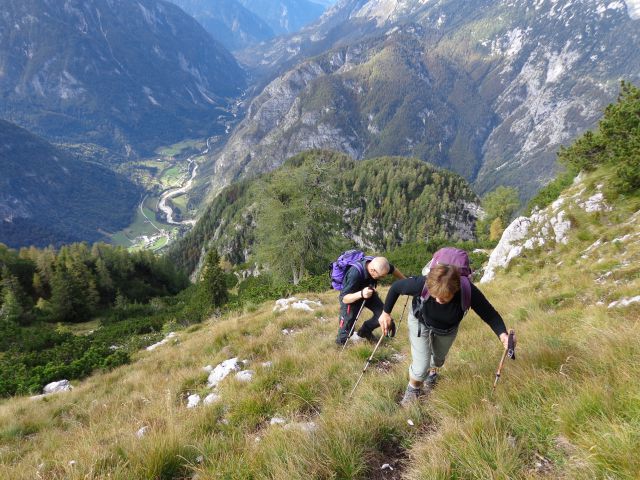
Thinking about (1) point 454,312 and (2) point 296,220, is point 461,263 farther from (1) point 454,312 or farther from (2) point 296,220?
(2) point 296,220

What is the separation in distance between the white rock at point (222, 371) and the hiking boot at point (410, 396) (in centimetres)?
397

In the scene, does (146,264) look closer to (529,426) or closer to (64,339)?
(64,339)

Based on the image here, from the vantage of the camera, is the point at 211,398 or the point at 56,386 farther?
the point at 56,386

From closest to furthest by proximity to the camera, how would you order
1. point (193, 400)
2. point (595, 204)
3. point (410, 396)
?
point (410, 396) < point (193, 400) < point (595, 204)

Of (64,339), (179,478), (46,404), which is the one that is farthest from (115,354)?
(179,478)

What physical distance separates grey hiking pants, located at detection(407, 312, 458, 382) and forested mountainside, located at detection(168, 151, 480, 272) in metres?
102

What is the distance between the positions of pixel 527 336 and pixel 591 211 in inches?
525

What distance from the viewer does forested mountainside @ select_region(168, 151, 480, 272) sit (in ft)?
394

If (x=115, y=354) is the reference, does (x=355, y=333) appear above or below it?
above

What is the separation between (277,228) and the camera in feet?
98.9

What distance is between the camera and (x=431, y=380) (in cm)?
462

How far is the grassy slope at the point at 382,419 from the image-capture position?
8.70ft

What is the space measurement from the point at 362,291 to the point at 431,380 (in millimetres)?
1608

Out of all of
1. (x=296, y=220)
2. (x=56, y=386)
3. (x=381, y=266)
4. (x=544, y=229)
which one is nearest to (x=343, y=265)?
(x=381, y=266)
